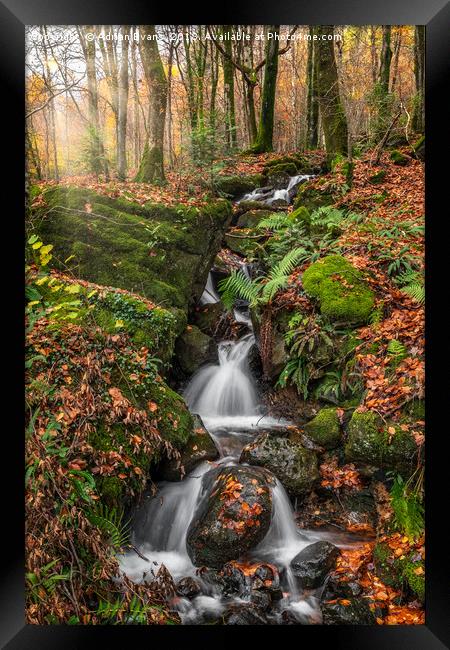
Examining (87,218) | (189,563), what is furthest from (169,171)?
(189,563)

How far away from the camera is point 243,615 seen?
3.04 m

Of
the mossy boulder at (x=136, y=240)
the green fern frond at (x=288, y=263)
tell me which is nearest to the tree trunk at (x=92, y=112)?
the mossy boulder at (x=136, y=240)

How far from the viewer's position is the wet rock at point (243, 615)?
9.77ft

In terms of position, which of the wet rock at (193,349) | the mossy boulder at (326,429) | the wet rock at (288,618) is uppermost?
the wet rock at (193,349)

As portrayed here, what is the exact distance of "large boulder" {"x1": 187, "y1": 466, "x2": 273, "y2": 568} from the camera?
3.42m

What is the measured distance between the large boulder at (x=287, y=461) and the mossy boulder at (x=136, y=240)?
7.26ft

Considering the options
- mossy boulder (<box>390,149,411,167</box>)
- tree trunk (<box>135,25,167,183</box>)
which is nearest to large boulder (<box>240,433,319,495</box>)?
mossy boulder (<box>390,149,411,167</box>)

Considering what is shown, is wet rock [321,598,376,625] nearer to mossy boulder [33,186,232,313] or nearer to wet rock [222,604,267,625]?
wet rock [222,604,267,625]

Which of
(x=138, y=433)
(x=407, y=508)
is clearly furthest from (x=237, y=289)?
(x=407, y=508)

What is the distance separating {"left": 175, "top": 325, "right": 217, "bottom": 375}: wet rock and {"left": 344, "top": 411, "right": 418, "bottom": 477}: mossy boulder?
2.29 m

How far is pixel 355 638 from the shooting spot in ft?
7.57

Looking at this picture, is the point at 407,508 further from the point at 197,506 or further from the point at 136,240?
the point at 136,240

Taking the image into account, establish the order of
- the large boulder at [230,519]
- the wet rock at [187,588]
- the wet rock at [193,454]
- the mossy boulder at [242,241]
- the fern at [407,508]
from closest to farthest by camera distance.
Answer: the fern at [407,508], the wet rock at [187,588], the large boulder at [230,519], the wet rock at [193,454], the mossy boulder at [242,241]

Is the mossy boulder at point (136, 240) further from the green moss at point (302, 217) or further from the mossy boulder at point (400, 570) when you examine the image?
the mossy boulder at point (400, 570)
